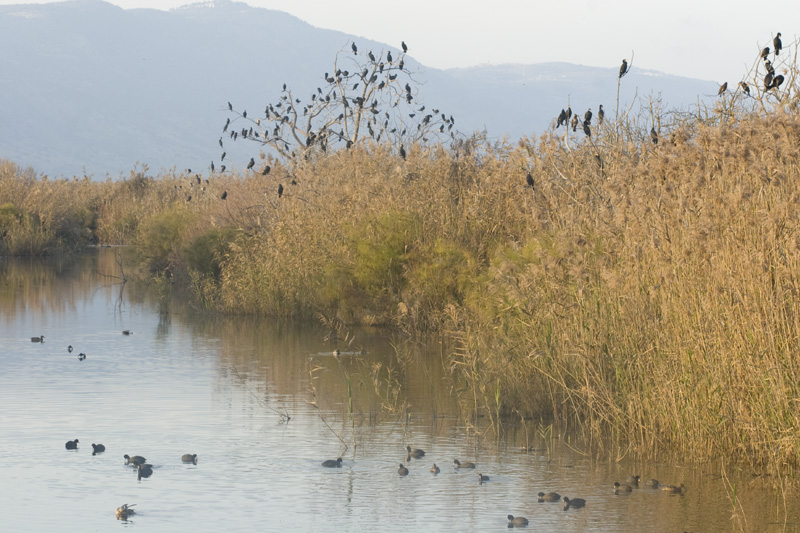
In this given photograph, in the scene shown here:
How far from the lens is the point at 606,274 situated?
8.55 meters

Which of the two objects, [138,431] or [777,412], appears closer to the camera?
[777,412]

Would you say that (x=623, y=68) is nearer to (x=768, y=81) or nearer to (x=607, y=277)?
(x=768, y=81)

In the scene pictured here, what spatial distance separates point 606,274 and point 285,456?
262 centimetres

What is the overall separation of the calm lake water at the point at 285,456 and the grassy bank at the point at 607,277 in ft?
1.32

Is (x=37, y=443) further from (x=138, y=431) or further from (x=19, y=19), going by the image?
(x=19, y=19)

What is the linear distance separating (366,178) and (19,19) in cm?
13408

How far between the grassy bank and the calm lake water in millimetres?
403

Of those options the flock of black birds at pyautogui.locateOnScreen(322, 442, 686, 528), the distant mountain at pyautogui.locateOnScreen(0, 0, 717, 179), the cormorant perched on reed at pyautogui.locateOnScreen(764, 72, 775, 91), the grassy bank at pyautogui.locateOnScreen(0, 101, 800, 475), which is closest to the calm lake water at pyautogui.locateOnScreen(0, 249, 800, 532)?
the flock of black birds at pyautogui.locateOnScreen(322, 442, 686, 528)

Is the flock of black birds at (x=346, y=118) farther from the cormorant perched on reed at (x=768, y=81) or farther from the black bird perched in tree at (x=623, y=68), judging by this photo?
the cormorant perched on reed at (x=768, y=81)

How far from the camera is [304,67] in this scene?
493ft

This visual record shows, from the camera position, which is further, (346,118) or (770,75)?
(346,118)

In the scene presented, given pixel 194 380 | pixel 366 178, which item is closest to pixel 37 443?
pixel 194 380

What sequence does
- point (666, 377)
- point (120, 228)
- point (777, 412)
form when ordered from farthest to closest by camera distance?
1. point (120, 228)
2. point (666, 377)
3. point (777, 412)

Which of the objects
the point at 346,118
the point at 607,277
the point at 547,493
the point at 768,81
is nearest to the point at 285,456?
the point at 547,493
